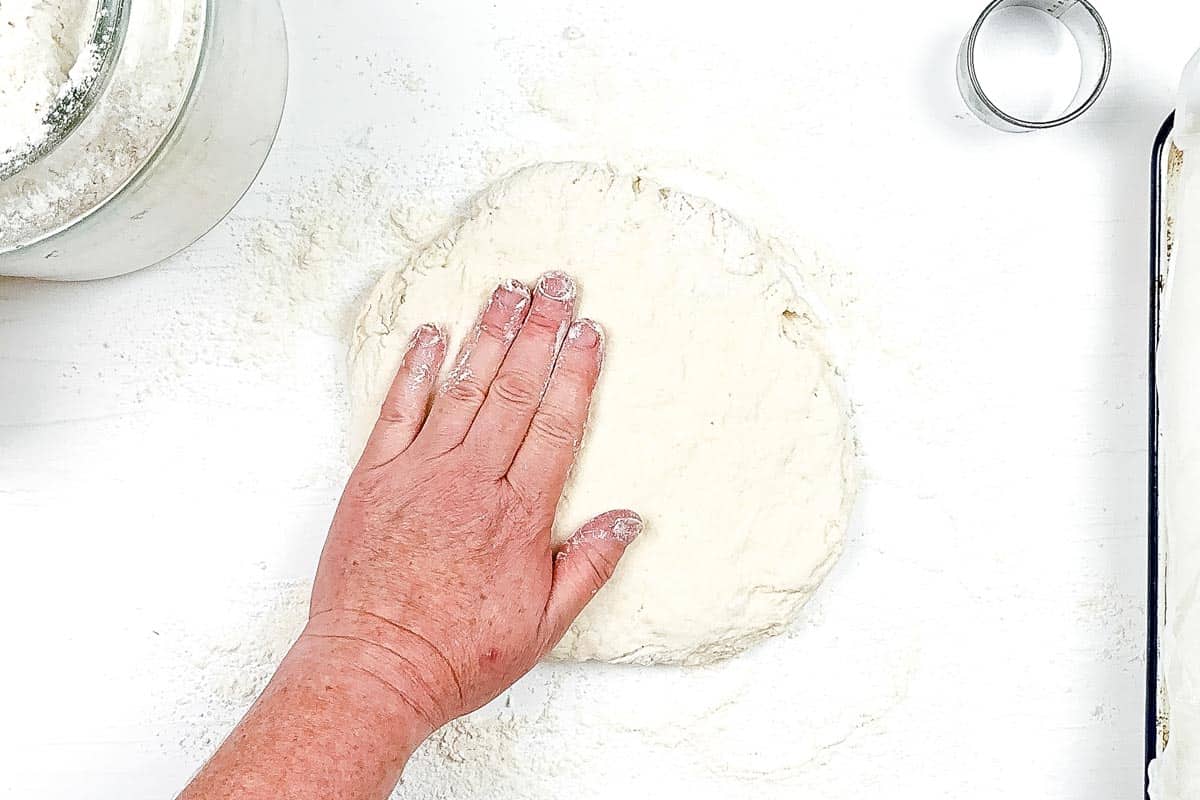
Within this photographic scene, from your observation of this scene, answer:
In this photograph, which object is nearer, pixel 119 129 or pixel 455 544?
pixel 119 129

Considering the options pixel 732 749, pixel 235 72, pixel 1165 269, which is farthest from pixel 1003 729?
pixel 235 72

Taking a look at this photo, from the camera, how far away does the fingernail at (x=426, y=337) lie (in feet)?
3.09

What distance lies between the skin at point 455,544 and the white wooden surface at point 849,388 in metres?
0.13

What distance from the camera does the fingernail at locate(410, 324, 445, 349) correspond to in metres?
0.94

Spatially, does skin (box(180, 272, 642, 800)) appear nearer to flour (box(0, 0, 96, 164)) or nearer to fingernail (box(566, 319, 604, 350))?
fingernail (box(566, 319, 604, 350))

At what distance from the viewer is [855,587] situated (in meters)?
1.02

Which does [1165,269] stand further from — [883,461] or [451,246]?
[451,246]

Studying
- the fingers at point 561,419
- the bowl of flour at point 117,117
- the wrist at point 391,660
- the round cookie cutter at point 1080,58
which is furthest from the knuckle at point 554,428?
the round cookie cutter at point 1080,58

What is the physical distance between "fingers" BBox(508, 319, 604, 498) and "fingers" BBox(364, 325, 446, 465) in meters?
0.11

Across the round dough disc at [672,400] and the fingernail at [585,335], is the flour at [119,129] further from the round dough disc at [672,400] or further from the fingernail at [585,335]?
the fingernail at [585,335]

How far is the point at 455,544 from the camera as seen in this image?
0.89 metres

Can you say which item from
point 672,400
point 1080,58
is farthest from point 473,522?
point 1080,58

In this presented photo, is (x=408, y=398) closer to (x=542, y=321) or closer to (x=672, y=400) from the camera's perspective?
(x=542, y=321)

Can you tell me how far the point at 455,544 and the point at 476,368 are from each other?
6.8 inches
